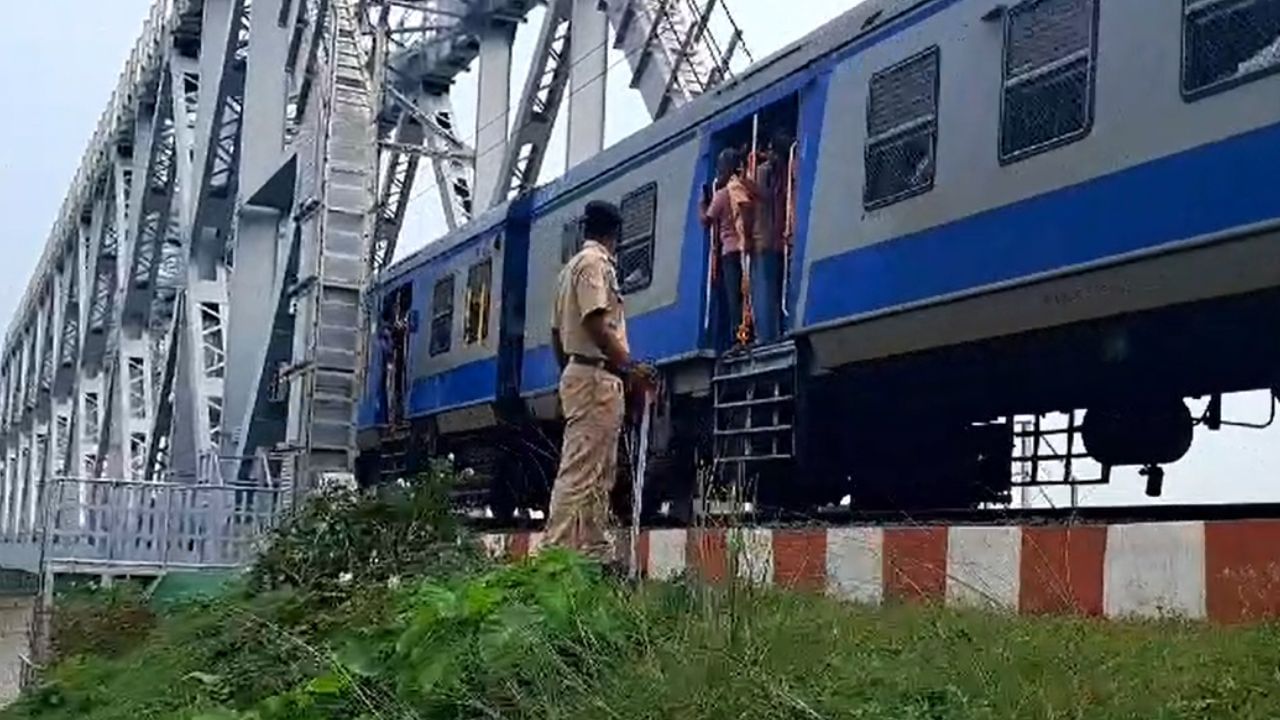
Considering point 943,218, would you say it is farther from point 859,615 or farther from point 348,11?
point 348,11

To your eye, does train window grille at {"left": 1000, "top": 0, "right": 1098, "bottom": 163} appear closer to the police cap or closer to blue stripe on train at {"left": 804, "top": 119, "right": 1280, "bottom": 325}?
blue stripe on train at {"left": 804, "top": 119, "right": 1280, "bottom": 325}

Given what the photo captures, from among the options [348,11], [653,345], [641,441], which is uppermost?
[348,11]

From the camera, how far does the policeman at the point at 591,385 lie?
6395 mm

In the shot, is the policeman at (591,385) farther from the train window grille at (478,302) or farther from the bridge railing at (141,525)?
the train window grille at (478,302)

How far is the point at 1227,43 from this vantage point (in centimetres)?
609

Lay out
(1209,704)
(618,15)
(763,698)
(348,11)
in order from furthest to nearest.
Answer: (618,15) → (348,11) → (763,698) → (1209,704)

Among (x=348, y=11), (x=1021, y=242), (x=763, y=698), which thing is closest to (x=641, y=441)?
(x=1021, y=242)

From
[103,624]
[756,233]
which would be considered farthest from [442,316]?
[103,624]

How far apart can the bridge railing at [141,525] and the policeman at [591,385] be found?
4736 millimetres

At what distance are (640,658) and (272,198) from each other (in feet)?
54.0

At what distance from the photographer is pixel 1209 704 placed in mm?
3311

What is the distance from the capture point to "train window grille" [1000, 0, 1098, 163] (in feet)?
22.5

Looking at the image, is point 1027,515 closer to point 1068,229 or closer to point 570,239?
point 1068,229

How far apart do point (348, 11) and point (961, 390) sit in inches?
372
